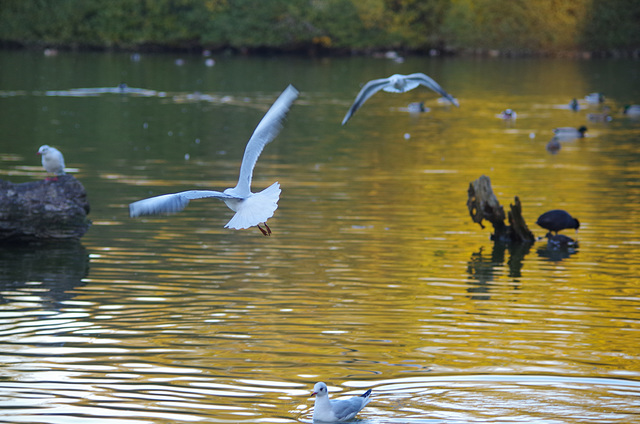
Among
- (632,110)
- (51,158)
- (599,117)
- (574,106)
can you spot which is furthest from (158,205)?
(574,106)

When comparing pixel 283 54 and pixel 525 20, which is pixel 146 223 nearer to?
pixel 283 54

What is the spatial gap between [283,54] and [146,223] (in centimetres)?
6138

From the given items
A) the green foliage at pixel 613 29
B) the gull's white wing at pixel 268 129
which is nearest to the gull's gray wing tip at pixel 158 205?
the gull's white wing at pixel 268 129

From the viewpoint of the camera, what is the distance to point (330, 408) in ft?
26.9

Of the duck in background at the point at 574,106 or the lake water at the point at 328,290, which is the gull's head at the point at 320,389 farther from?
the duck in background at the point at 574,106

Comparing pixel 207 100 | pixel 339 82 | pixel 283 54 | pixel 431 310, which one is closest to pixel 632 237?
pixel 431 310

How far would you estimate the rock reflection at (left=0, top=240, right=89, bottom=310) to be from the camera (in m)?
12.5

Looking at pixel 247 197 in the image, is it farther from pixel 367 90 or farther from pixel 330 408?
pixel 367 90

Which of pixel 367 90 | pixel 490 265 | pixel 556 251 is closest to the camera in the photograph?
pixel 367 90

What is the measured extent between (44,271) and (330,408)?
271 inches

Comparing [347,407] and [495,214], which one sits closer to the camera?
[347,407]

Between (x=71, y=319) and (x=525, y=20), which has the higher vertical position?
(x=525, y=20)

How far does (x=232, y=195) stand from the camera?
9.28 metres

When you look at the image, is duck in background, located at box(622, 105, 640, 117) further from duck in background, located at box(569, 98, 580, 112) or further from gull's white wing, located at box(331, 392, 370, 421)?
gull's white wing, located at box(331, 392, 370, 421)
